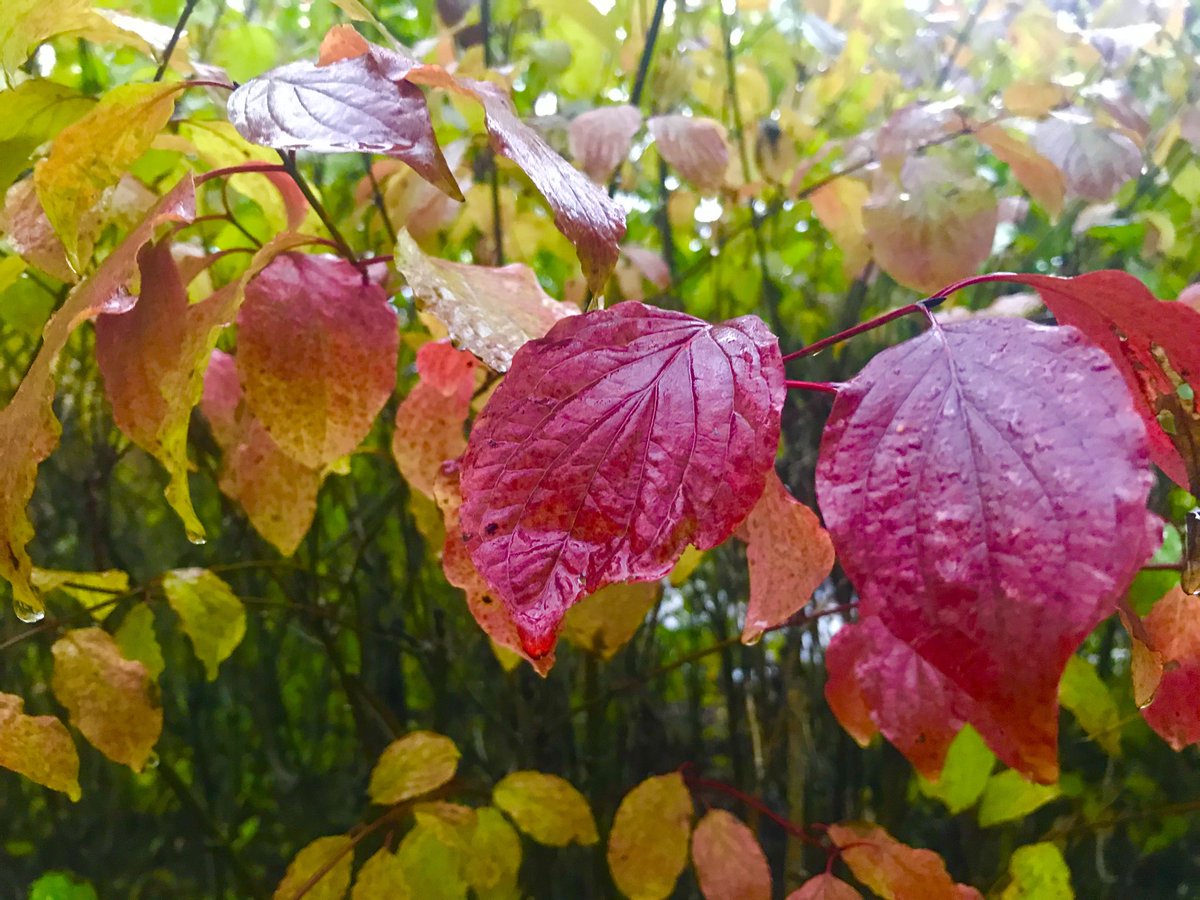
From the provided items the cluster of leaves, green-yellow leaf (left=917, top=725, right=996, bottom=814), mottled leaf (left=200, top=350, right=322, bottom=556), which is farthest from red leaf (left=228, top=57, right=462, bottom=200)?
green-yellow leaf (left=917, top=725, right=996, bottom=814)

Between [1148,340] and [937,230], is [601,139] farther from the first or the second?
[1148,340]

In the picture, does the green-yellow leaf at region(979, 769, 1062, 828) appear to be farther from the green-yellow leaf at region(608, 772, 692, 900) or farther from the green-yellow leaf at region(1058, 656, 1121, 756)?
the green-yellow leaf at region(608, 772, 692, 900)

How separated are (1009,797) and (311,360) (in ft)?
2.08

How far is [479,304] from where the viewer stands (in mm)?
317

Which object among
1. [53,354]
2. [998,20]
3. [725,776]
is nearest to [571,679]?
[725,776]

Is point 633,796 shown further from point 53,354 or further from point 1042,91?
point 1042,91

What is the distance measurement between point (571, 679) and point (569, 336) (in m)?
0.77

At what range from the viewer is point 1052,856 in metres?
0.58

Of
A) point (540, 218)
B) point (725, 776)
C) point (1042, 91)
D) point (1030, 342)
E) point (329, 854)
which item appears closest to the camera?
point (1030, 342)

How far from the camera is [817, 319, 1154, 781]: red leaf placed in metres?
0.19

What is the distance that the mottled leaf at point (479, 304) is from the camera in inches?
11.3

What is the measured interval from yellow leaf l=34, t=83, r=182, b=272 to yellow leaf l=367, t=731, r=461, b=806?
43 centimetres

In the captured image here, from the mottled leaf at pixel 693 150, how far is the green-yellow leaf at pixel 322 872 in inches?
22.2

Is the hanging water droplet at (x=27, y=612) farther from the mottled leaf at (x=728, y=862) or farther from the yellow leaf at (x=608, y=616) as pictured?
the mottled leaf at (x=728, y=862)
